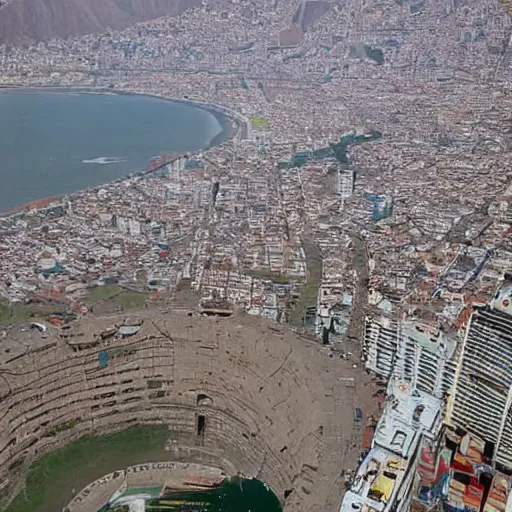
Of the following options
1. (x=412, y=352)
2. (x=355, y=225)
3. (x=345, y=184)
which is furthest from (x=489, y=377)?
(x=345, y=184)

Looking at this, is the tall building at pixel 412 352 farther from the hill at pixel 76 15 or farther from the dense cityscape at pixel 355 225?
the hill at pixel 76 15

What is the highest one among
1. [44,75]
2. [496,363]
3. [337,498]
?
[496,363]

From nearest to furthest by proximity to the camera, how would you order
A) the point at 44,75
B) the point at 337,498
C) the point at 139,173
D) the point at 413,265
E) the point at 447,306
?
the point at 337,498, the point at 447,306, the point at 413,265, the point at 139,173, the point at 44,75

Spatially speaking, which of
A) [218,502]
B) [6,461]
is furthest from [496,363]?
[6,461]

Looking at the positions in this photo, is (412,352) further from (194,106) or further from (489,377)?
(194,106)

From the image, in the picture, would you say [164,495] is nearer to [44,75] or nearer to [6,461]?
[6,461]

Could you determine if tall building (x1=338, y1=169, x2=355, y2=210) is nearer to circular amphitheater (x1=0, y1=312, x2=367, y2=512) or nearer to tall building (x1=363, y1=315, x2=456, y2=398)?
circular amphitheater (x1=0, y1=312, x2=367, y2=512)

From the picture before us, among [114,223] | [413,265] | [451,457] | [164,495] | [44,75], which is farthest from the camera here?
[44,75]
